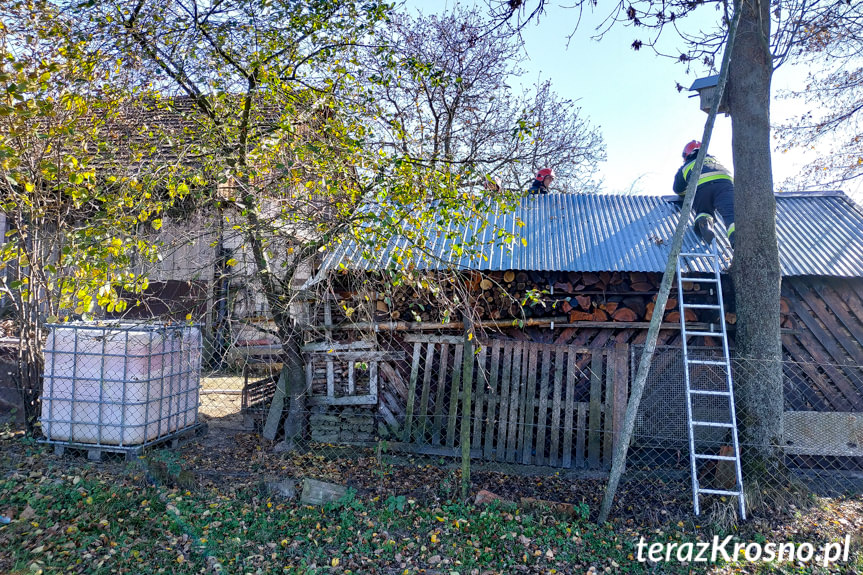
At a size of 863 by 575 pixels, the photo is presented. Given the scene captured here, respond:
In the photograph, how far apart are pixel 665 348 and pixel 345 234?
13.2ft

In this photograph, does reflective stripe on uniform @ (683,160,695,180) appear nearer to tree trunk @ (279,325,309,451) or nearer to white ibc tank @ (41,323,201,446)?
tree trunk @ (279,325,309,451)

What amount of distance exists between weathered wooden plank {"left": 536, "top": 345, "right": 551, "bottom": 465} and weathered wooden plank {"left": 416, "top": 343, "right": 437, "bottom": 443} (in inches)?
54.3

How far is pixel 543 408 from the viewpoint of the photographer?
6125 millimetres

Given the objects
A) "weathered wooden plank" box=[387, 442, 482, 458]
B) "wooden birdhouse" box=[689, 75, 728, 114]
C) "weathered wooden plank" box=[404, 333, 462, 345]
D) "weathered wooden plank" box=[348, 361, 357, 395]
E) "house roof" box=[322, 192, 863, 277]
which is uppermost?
"wooden birdhouse" box=[689, 75, 728, 114]

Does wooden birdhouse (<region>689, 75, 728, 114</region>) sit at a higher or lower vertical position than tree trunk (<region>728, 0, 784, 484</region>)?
higher

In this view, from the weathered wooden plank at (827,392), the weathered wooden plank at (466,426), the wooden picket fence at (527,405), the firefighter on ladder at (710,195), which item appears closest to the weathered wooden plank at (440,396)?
the wooden picket fence at (527,405)

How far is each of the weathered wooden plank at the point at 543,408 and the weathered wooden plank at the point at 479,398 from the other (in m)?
0.69

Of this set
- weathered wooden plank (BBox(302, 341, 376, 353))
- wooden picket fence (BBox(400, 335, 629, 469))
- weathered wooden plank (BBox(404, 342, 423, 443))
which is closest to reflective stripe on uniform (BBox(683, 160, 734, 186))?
wooden picket fence (BBox(400, 335, 629, 469))

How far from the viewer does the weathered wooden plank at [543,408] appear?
6.05 metres

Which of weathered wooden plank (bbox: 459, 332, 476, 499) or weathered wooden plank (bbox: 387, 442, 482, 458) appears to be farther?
weathered wooden plank (bbox: 387, 442, 482, 458)

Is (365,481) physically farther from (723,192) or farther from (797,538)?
(723,192)

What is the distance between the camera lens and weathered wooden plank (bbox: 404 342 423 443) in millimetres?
6355

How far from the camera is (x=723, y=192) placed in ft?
25.1

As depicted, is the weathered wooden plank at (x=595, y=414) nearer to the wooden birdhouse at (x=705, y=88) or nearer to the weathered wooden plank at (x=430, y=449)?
the weathered wooden plank at (x=430, y=449)
